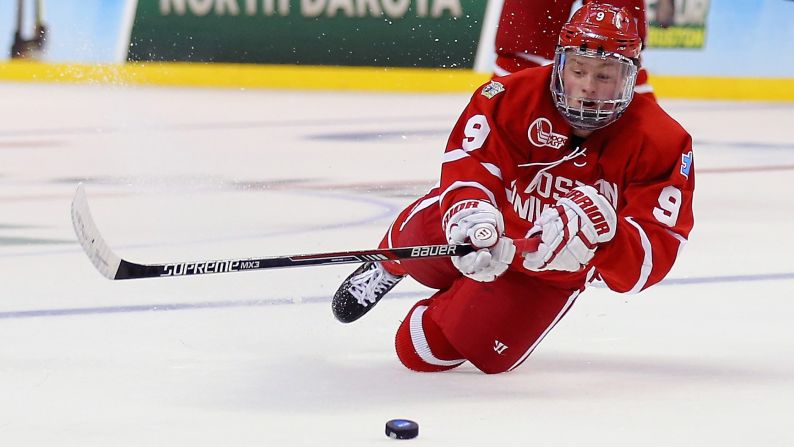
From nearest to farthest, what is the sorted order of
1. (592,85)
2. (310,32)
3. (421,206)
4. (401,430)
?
Answer: (401,430) → (592,85) → (421,206) → (310,32)

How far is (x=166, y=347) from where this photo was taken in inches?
100

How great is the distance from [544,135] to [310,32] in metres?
6.02

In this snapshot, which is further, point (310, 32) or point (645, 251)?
point (310, 32)

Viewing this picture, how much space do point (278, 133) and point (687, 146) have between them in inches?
161

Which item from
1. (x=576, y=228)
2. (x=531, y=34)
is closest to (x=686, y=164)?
(x=576, y=228)

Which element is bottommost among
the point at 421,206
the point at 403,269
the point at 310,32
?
the point at 310,32

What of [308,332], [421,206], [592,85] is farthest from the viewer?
[308,332]

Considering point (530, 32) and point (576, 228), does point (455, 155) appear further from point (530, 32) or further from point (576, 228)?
point (530, 32)

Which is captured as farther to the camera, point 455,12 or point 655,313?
point 455,12

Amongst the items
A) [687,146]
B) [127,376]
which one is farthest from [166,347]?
[687,146]

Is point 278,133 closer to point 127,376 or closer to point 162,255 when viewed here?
point 162,255

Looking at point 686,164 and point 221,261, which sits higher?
point 686,164

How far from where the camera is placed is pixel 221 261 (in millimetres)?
2188

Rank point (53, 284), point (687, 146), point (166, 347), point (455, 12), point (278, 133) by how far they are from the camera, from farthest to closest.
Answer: point (455, 12) → point (278, 133) → point (53, 284) → point (166, 347) → point (687, 146)
